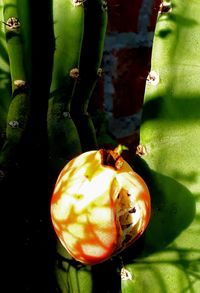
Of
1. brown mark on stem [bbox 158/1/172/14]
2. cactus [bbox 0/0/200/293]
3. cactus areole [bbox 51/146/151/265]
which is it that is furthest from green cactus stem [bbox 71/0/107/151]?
cactus areole [bbox 51/146/151/265]

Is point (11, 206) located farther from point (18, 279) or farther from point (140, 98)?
point (140, 98)

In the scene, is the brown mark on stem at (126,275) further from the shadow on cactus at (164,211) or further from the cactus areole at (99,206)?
the cactus areole at (99,206)

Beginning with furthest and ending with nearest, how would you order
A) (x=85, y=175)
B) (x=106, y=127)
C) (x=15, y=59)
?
(x=106, y=127) < (x=15, y=59) < (x=85, y=175)

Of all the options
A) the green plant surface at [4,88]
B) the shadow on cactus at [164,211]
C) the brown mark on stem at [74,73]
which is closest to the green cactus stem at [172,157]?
the shadow on cactus at [164,211]

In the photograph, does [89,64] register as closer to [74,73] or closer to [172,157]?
[74,73]

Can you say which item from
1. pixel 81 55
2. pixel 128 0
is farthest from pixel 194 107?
pixel 128 0

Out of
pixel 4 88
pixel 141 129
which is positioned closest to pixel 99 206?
pixel 141 129
